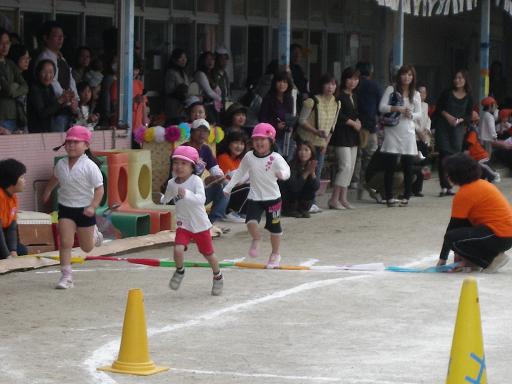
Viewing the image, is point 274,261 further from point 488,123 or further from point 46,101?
point 488,123

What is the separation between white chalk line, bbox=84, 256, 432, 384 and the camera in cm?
770

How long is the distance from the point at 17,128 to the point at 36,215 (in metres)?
1.97

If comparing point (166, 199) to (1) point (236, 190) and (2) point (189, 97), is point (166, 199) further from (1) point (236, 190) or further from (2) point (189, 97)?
(2) point (189, 97)

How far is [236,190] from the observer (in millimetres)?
15625

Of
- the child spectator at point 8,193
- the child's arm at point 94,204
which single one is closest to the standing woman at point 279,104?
the child spectator at point 8,193

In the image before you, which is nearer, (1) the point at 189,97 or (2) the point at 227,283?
(2) the point at 227,283

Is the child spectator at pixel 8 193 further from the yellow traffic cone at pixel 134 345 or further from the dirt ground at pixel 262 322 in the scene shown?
the yellow traffic cone at pixel 134 345

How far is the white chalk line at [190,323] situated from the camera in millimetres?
7703

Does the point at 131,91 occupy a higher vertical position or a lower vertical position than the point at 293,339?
higher

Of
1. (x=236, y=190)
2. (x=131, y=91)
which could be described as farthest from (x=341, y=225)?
(x=131, y=91)

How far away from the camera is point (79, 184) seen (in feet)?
35.6

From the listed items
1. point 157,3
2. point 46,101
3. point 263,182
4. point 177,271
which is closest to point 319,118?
point 157,3

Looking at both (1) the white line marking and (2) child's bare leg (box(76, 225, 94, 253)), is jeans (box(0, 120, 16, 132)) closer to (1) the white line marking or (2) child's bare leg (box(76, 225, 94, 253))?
(2) child's bare leg (box(76, 225, 94, 253))

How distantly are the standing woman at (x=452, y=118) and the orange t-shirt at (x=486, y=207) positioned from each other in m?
7.07
